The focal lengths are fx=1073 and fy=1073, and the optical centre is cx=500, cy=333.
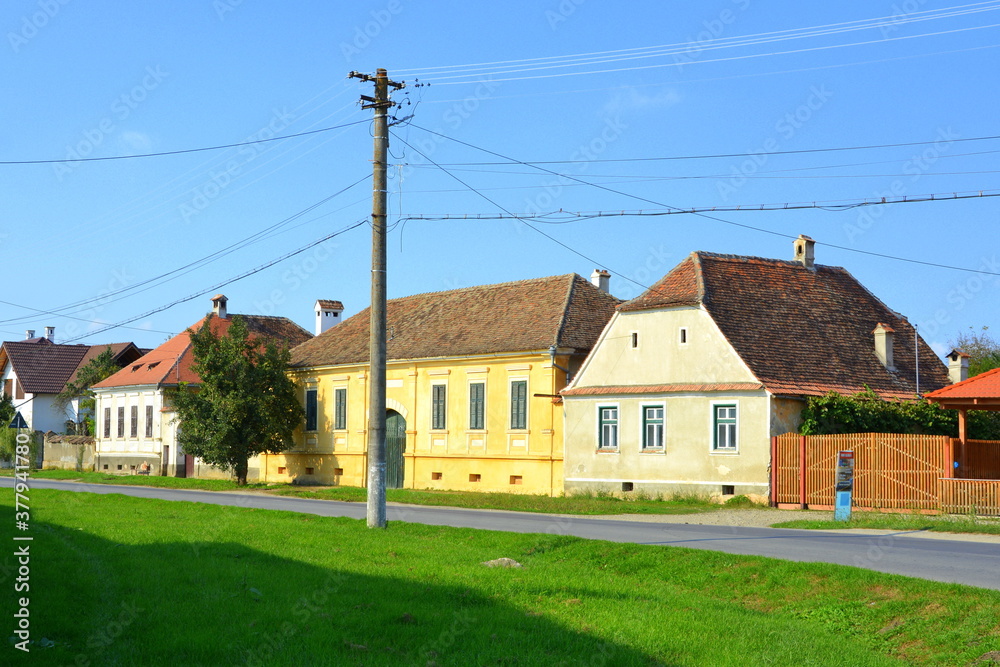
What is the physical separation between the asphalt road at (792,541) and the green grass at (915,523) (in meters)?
1.10

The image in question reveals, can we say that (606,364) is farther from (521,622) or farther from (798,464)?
(521,622)

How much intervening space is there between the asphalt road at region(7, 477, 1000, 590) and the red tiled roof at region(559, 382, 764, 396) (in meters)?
6.82

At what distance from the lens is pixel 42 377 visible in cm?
7162

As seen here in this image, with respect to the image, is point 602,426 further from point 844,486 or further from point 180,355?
point 180,355

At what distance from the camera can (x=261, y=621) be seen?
956 cm

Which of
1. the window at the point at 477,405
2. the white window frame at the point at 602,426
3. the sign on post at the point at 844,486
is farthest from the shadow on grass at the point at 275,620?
the window at the point at 477,405

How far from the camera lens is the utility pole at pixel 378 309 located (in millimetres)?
19375

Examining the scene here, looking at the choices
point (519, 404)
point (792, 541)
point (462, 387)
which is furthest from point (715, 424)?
point (792, 541)

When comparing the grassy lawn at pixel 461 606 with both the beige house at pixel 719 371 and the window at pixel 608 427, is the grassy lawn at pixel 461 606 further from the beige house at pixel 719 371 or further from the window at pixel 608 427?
the window at pixel 608 427

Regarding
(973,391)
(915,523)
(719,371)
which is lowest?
(915,523)

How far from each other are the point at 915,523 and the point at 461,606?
1470 cm

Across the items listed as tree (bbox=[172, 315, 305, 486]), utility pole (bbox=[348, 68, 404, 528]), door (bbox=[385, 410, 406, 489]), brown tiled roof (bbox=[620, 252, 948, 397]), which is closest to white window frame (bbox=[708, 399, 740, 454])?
brown tiled roof (bbox=[620, 252, 948, 397])

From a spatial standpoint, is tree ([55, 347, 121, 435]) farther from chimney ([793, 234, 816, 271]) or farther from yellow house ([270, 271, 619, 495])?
chimney ([793, 234, 816, 271])

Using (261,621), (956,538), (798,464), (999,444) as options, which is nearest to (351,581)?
(261,621)
